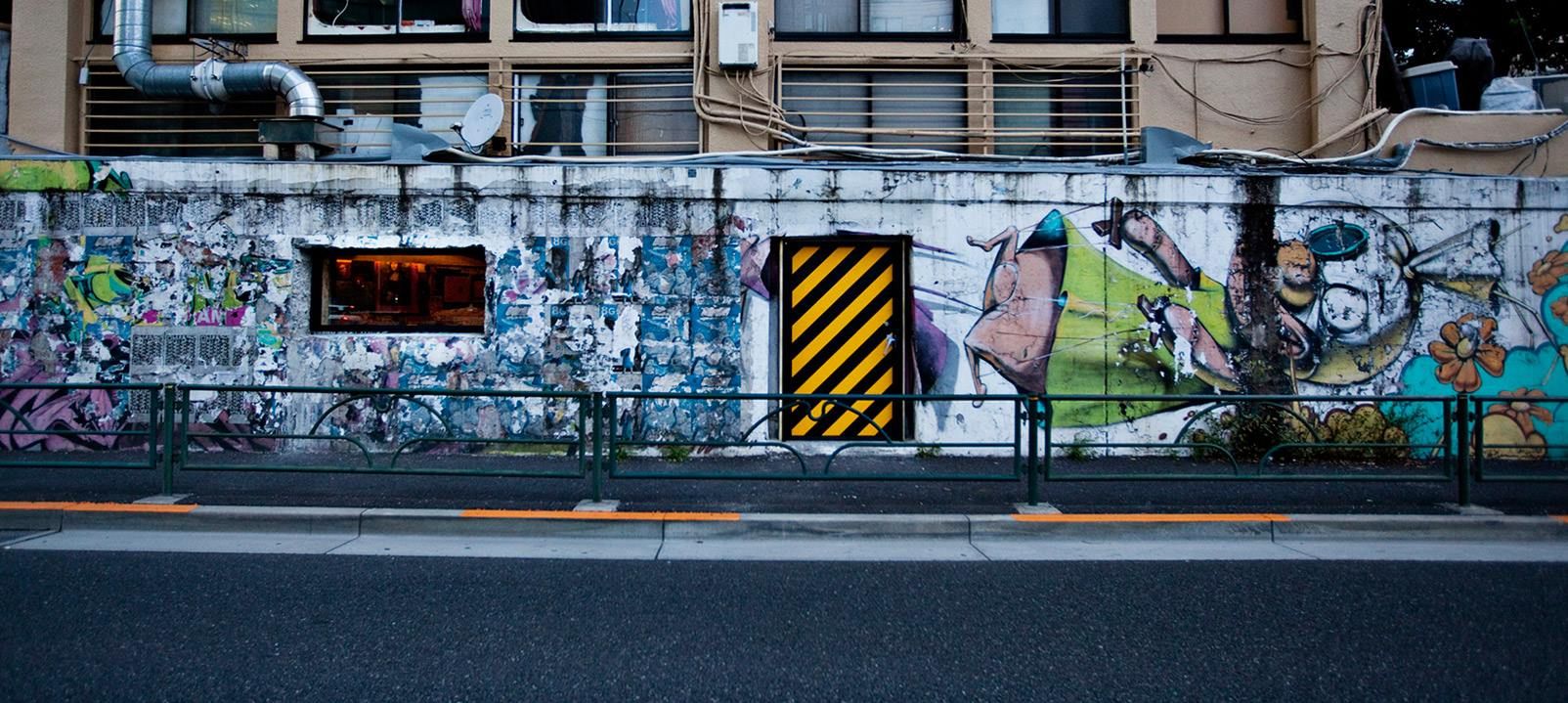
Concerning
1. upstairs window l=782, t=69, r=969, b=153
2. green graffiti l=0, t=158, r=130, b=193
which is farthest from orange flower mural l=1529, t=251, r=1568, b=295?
green graffiti l=0, t=158, r=130, b=193

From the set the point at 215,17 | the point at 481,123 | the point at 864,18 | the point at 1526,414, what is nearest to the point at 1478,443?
the point at 1526,414

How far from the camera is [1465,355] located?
34.6 ft

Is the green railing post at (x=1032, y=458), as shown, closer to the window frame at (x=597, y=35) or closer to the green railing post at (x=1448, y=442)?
the green railing post at (x=1448, y=442)

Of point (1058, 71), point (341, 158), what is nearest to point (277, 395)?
point (341, 158)

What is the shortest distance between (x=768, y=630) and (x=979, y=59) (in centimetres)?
917

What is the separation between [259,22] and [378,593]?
10.1 metres

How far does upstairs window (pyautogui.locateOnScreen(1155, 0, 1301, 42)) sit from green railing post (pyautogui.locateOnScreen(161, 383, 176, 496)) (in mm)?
11662

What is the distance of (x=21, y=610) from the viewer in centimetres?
498

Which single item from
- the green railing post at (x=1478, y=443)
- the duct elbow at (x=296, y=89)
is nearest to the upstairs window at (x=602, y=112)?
the duct elbow at (x=296, y=89)

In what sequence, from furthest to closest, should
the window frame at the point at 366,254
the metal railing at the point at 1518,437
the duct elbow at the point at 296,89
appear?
1. the duct elbow at the point at 296,89
2. the window frame at the point at 366,254
3. the metal railing at the point at 1518,437

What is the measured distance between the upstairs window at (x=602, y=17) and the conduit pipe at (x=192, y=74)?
110 inches

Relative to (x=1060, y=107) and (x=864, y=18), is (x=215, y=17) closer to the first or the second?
(x=864, y=18)

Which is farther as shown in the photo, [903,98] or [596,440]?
[903,98]

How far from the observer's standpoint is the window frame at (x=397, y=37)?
12.2 m
